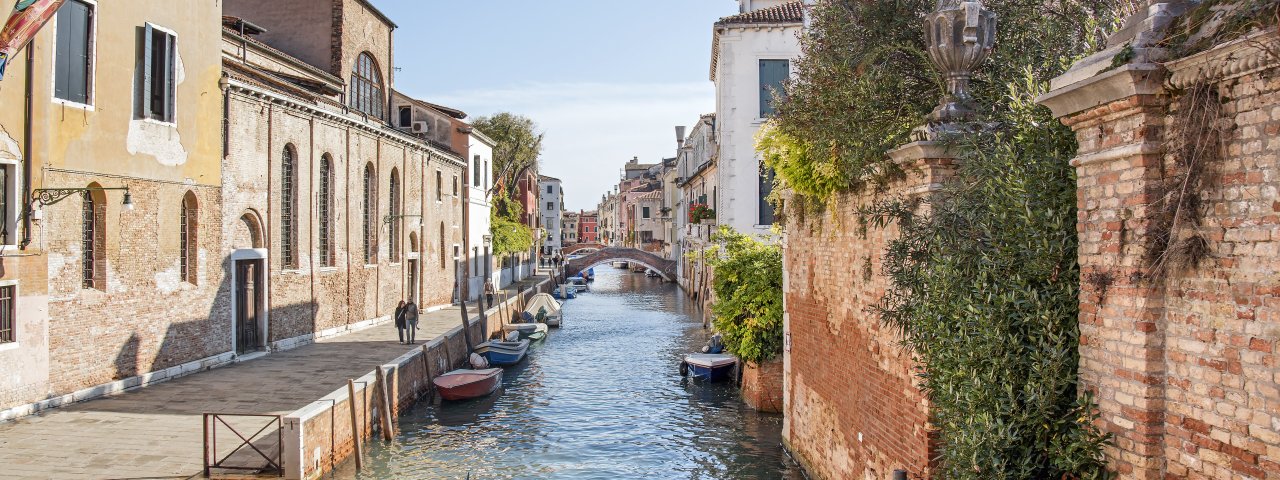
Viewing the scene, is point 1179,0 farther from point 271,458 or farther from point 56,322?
point 56,322

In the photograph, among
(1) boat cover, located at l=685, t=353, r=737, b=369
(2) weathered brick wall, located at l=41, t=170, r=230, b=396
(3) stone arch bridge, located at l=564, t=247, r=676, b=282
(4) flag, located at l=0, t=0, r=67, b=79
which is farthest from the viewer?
(3) stone arch bridge, located at l=564, t=247, r=676, b=282

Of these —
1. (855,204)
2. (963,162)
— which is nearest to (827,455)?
(855,204)

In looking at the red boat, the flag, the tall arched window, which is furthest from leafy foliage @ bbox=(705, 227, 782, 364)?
the tall arched window

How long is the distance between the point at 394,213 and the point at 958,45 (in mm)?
21742

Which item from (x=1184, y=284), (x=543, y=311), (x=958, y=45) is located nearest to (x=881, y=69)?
(x=958, y=45)

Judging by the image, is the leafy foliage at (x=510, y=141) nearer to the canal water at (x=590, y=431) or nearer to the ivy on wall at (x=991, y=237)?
the canal water at (x=590, y=431)

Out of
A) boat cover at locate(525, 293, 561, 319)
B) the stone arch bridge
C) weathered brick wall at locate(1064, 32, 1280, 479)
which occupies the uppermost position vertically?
weathered brick wall at locate(1064, 32, 1280, 479)

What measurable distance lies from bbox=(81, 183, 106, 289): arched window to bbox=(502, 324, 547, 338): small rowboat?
15.0 metres

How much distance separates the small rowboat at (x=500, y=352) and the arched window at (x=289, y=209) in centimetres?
507

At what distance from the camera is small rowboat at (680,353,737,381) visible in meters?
18.7

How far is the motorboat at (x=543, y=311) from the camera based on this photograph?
31969 millimetres

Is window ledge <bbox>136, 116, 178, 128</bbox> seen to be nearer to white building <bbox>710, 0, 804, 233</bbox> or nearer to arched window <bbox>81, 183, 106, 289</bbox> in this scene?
arched window <bbox>81, 183, 106, 289</bbox>

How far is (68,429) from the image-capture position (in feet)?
35.2

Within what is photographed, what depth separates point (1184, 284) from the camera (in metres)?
3.76
